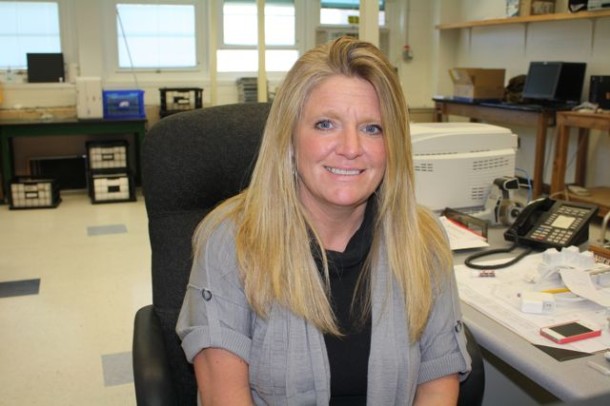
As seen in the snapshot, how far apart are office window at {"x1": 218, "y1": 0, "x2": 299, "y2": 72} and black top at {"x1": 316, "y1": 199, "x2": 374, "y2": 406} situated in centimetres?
563

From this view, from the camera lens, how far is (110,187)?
18.4ft

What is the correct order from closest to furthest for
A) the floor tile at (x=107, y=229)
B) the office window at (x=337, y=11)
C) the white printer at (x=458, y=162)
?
the white printer at (x=458, y=162), the floor tile at (x=107, y=229), the office window at (x=337, y=11)

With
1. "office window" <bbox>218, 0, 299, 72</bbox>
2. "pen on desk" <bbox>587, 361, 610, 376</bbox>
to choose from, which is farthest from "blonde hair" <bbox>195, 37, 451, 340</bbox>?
"office window" <bbox>218, 0, 299, 72</bbox>

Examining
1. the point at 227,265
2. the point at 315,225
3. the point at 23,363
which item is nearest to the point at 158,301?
the point at 227,265

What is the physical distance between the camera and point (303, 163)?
1257mm

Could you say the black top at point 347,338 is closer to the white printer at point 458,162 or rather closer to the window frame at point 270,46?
the white printer at point 458,162

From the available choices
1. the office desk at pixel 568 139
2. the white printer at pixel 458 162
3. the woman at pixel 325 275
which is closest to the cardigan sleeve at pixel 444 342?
the woman at pixel 325 275

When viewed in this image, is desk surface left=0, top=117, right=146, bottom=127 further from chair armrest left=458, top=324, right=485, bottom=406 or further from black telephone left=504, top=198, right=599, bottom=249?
chair armrest left=458, top=324, right=485, bottom=406

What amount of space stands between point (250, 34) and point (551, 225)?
5.45 metres

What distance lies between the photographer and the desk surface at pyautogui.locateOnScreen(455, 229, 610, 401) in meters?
1.09

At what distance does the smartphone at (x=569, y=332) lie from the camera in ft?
4.03

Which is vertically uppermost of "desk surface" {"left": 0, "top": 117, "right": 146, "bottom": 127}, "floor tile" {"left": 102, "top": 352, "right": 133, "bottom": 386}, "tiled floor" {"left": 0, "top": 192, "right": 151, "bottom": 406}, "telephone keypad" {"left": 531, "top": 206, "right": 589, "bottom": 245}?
"desk surface" {"left": 0, "top": 117, "right": 146, "bottom": 127}

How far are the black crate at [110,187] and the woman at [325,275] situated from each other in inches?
179

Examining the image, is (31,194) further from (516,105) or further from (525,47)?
(525,47)
